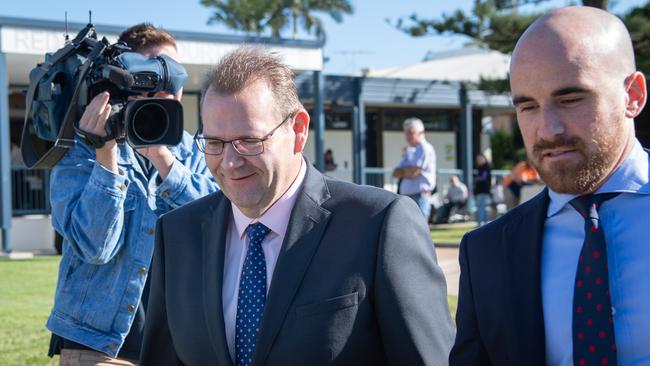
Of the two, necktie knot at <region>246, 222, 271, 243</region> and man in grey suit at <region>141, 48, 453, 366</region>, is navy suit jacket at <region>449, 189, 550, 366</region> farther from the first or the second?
necktie knot at <region>246, 222, 271, 243</region>

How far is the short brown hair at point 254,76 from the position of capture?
2.53 metres

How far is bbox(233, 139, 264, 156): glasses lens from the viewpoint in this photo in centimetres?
249

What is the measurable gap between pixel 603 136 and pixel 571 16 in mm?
319

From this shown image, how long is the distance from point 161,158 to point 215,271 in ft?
2.34

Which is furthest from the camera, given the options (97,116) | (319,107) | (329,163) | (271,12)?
(271,12)

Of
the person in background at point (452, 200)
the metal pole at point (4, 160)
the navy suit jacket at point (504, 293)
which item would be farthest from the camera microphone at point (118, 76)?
the person in background at point (452, 200)

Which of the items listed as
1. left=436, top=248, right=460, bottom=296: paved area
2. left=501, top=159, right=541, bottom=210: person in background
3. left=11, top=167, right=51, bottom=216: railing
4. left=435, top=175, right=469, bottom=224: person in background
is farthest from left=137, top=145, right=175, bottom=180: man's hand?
left=435, top=175, right=469, bottom=224: person in background

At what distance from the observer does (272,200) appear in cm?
260

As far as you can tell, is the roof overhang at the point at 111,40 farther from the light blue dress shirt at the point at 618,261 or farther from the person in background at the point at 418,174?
the light blue dress shirt at the point at 618,261

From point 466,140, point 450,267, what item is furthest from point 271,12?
point 450,267

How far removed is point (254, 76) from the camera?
2.55 metres

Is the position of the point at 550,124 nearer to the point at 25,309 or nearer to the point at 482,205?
the point at 25,309

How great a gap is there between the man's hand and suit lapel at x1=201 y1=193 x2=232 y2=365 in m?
0.41

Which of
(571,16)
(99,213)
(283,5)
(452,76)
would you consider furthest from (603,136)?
(283,5)
